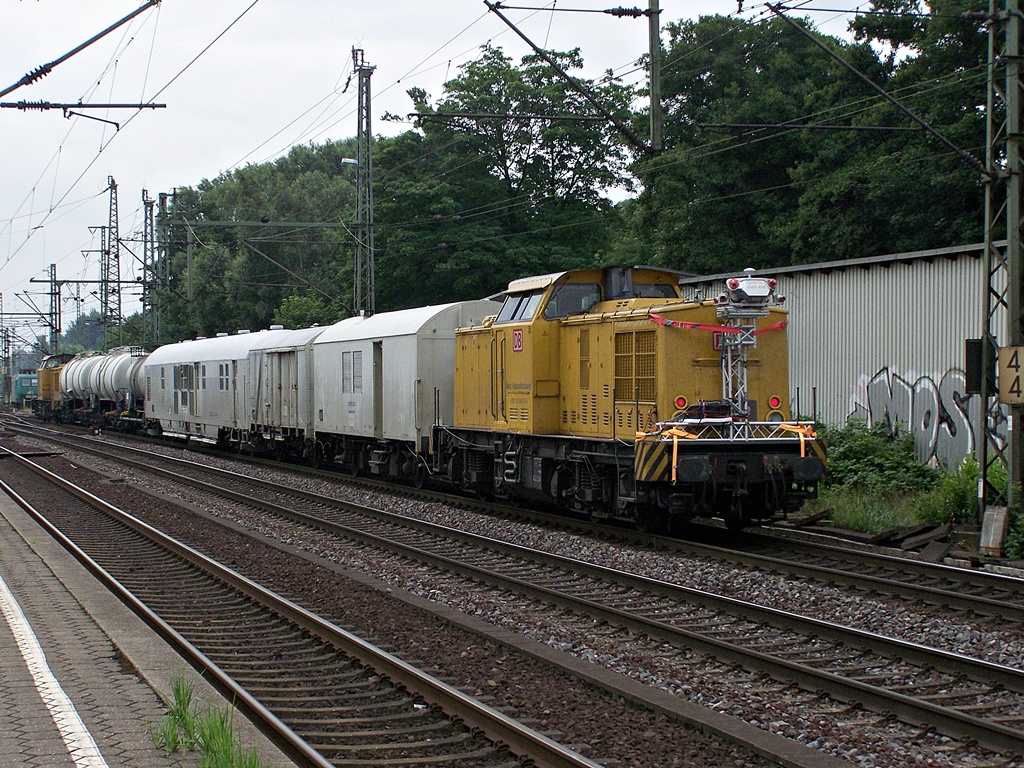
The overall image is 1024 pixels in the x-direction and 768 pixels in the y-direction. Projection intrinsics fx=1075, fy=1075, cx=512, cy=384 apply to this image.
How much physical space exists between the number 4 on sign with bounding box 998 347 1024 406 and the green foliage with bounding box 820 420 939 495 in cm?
463

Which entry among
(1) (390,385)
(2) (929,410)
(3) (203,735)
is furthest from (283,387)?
(3) (203,735)

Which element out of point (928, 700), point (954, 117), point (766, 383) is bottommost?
point (928, 700)

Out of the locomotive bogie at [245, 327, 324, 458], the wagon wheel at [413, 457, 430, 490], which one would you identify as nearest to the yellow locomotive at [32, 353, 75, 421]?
the locomotive bogie at [245, 327, 324, 458]

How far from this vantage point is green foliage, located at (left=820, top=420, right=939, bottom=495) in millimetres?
17203

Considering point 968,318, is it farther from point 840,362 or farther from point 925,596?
point 925,596

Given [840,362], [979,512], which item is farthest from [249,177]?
[979,512]

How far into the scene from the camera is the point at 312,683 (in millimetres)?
7766

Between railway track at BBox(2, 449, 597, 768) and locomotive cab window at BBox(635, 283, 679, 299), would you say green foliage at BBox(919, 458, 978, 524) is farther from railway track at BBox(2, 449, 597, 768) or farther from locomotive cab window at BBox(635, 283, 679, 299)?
railway track at BBox(2, 449, 597, 768)

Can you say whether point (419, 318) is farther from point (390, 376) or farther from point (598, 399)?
point (598, 399)

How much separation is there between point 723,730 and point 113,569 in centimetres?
868

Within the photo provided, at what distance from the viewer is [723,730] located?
241 inches

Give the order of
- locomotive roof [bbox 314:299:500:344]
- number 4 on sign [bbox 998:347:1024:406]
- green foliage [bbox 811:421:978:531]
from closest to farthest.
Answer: number 4 on sign [bbox 998:347:1024:406] < green foliage [bbox 811:421:978:531] < locomotive roof [bbox 314:299:500:344]

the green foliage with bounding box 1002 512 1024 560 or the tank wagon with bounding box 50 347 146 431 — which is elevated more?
the tank wagon with bounding box 50 347 146 431

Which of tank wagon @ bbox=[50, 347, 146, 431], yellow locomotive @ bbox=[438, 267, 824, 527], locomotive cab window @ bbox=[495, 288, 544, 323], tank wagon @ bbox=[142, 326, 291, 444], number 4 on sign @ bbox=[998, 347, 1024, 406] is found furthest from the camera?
tank wagon @ bbox=[50, 347, 146, 431]
